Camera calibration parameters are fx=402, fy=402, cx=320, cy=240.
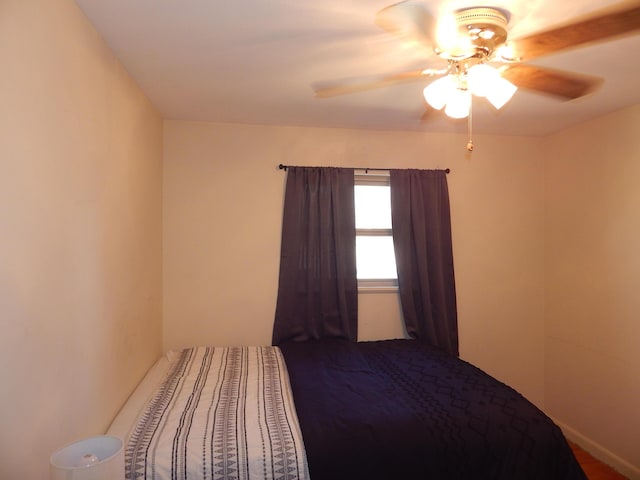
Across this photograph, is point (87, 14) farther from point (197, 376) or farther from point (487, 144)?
point (487, 144)

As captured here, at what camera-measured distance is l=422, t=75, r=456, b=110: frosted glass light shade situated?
1.55 metres

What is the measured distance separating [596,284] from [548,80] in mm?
1780

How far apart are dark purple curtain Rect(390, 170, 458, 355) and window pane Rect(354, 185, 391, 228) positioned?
0.14 meters

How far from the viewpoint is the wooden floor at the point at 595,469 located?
2635mm

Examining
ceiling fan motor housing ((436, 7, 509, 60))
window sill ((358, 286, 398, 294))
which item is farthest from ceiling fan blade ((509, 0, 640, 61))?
window sill ((358, 286, 398, 294))

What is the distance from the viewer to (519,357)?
135 inches

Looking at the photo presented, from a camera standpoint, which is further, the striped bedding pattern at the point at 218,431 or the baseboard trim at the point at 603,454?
the baseboard trim at the point at 603,454

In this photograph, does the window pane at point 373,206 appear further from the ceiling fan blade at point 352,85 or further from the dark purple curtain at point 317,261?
the ceiling fan blade at point 352,85

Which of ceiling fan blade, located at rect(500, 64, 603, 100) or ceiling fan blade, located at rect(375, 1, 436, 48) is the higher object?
ceiling fan blade, located at rect(375, 1, 436, 48)

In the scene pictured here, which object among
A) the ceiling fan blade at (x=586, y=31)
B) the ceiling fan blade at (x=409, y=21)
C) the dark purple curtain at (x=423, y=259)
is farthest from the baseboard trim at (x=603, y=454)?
the ceiling fan blade at (x=409, y=21)

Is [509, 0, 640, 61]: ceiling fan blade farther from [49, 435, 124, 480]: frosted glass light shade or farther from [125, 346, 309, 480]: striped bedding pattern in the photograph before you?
[49, 435, 124, 480]: frosted glass light shade

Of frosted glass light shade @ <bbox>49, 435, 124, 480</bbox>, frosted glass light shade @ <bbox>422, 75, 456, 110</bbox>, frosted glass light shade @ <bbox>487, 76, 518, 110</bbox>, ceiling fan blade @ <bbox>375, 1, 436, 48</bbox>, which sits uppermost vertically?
ceiling fan blade @ <bbox>375, 1, 436, 48</bbox>

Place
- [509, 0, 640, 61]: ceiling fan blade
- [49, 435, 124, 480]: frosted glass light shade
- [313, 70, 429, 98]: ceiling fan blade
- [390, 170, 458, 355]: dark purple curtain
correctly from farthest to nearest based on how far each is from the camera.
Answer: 1. [390, 170, 458, 355]: dark purple curtain
2. [313, 70, 429, 98]: ceiling fan blade
3. [509, 0, 640, 61]: ceiling fan blade
4. [49, 435, 124, 480]: frosted glass light shade

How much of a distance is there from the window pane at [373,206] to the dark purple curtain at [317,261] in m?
0.20
